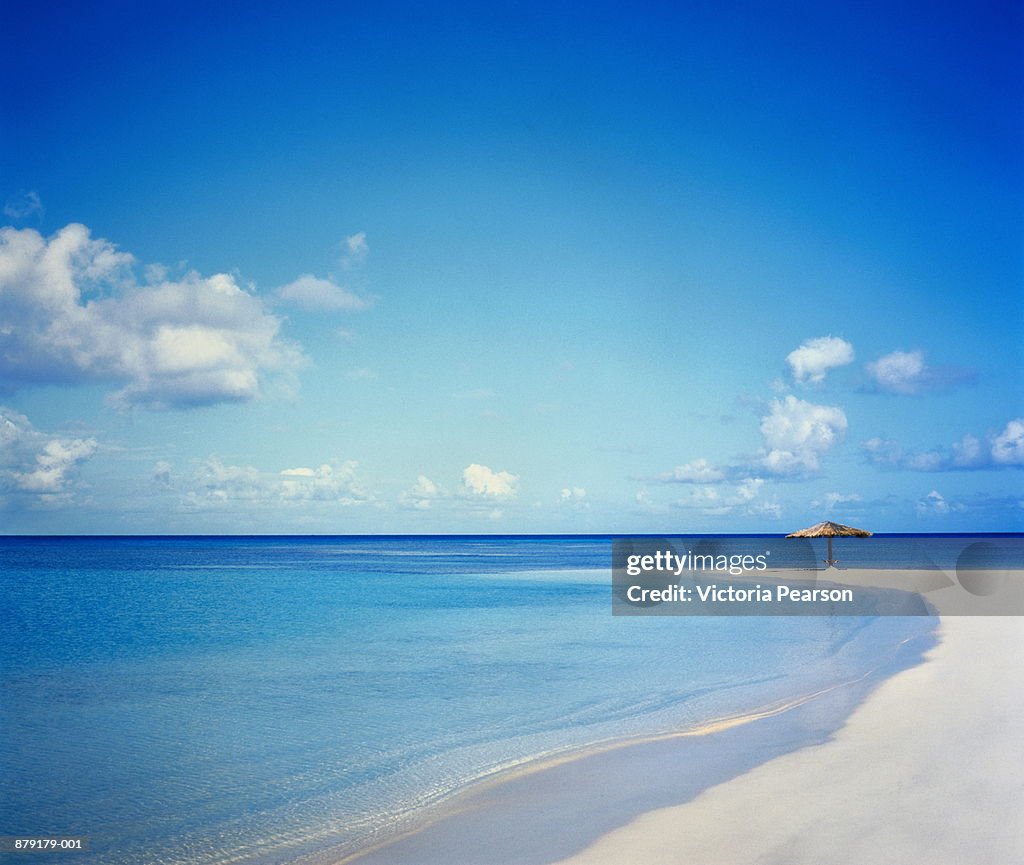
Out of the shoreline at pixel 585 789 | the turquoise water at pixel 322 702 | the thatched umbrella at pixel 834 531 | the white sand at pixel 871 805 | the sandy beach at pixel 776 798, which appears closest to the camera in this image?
the white sand at pixel 871 805

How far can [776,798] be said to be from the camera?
22.0 ft

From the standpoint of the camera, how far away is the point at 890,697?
34.7 ft

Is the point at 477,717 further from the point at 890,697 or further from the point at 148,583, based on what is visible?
the point at 148,583

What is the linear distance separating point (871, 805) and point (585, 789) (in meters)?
2.49

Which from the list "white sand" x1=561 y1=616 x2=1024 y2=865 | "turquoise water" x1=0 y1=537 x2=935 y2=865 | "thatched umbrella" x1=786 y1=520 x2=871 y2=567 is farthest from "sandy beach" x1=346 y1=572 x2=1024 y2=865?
"thatched umbrella" x1=786 y1=520 x2=871 y2=567

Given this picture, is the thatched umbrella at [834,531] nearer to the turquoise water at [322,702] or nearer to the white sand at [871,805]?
the turquoise water at [322,702]

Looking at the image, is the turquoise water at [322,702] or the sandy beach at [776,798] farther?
the turquoise water at [322,702]

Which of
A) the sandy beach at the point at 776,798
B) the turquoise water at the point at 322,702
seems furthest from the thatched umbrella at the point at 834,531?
the sandy beach at the point at 776,798

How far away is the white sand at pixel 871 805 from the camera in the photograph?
5.57 meters

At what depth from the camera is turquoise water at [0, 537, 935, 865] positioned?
23.4 ft

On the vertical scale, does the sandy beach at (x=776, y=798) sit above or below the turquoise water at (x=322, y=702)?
above

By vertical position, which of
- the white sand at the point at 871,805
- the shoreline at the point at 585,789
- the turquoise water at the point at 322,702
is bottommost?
the turquoise water at the point at 322,702

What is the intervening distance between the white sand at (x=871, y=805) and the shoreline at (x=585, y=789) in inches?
10.9

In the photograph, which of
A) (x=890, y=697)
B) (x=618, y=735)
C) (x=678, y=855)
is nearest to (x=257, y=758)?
(x=618, y=735)
